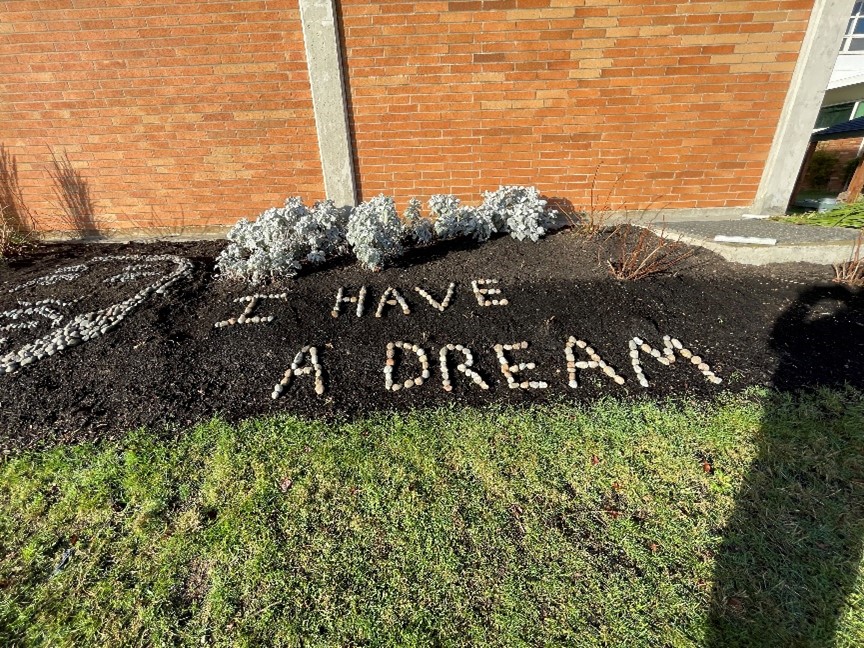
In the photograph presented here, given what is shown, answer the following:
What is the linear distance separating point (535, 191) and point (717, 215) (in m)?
2.45

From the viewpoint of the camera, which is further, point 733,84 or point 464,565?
point 733,84

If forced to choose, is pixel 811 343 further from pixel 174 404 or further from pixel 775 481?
pixel 174 404

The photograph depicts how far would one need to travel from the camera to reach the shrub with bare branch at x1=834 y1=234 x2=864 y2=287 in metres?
4.08

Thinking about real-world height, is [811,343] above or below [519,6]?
below

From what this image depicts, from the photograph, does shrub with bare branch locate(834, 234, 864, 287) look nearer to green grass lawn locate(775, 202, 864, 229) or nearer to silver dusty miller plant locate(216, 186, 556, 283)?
green grass lawn locate(775, 202, 864, 229)

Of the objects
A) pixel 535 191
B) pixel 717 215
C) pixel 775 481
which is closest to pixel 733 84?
pixel 717 215

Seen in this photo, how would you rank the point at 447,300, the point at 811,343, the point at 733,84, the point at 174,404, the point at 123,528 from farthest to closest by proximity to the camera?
the point at 733,84 → the point at 447,300 → the point at 811,343 → the point at 174,404 → the point at 123,528

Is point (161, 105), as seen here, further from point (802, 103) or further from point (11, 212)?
point (802, 103)

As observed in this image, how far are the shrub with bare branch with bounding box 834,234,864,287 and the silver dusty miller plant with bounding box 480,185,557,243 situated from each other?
9.22ft

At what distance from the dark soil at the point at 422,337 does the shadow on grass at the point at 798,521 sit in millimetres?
184

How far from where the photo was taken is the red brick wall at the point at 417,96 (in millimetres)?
4699

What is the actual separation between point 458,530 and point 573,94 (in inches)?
190

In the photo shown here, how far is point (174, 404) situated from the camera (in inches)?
123

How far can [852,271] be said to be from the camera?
4121 mm
